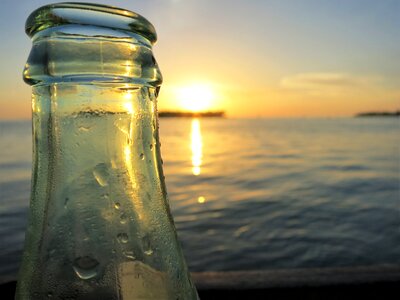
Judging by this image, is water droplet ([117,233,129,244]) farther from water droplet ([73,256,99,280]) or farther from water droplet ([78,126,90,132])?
water droplet ([78,126,90,132])

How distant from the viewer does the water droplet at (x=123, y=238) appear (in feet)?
1.73

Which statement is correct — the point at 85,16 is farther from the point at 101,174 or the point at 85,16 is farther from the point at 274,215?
the point at 274,215

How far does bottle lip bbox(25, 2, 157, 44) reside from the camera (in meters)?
0.50

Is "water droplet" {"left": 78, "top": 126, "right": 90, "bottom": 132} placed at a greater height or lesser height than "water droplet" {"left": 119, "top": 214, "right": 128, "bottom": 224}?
greater

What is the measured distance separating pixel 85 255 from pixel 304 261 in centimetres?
904

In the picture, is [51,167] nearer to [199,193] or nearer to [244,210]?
[244,210]

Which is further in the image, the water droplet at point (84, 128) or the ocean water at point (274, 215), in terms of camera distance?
the ocean water at point (274, 215)

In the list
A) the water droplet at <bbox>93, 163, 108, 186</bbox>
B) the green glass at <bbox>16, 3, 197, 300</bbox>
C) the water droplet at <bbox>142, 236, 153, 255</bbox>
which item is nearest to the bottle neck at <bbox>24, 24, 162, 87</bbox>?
the green glass at <bbox>16, 3, 197, 300</bbox>

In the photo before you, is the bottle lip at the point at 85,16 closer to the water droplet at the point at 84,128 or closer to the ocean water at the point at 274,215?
the water droplet at the point at 84,128

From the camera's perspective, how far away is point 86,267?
1.74 feet

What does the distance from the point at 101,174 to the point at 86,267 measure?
0.13m

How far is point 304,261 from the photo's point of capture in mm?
8891

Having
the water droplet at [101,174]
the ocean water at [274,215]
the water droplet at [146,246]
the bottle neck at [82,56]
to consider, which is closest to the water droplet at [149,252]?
the water droplet at [146,246]

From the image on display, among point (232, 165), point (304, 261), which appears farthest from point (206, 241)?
point (232, 165)
